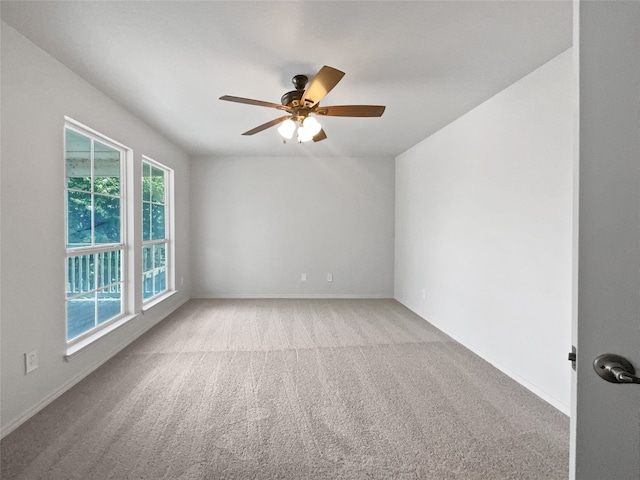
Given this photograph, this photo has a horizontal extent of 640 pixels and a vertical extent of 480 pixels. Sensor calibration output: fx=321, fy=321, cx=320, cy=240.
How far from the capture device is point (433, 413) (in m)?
2.08

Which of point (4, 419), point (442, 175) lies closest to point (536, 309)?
point (442, 175)

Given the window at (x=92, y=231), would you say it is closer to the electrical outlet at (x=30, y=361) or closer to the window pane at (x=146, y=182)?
the electrical outlet at (x=30, y=361)

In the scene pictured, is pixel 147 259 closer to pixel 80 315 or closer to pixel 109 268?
pixel 109 268

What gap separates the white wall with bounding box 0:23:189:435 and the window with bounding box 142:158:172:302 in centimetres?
140

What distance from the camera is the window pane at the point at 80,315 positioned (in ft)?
8.52

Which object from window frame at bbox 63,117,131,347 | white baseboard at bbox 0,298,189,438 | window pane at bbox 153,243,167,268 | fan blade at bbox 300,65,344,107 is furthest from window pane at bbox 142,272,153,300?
fan blade at bbox 300,65,344,107

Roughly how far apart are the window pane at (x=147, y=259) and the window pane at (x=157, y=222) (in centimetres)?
22

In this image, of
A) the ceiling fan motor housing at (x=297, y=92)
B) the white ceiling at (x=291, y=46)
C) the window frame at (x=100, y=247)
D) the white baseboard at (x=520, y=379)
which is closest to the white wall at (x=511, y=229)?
the white baseboard at (x=520, y=379)

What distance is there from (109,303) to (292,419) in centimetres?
228

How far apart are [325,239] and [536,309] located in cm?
356

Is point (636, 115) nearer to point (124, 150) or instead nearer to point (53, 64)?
point (53, 64)

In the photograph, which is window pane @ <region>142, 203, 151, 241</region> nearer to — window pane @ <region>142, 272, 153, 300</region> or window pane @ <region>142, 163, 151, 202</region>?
window pane @ <region>142, 163, 151, 202</region>

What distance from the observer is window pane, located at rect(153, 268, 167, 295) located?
4287 mm

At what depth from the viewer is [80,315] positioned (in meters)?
2.72
